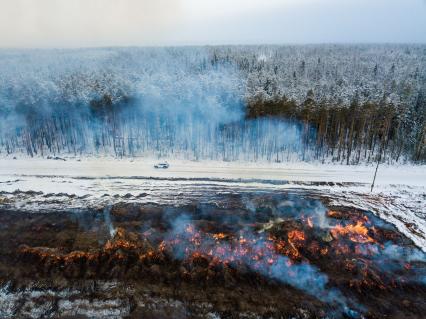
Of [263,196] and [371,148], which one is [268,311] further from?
[371,148]

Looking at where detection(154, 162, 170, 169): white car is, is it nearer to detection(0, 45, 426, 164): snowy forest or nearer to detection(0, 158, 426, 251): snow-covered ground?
detection(0, 158, 426, 251): snow-covered ground

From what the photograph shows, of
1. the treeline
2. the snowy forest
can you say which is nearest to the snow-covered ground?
the snowy forest

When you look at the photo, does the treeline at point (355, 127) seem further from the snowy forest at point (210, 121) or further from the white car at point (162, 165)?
the white car at point (162, 165)

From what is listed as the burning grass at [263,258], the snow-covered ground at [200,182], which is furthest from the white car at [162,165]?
the burning grass at [263,258]

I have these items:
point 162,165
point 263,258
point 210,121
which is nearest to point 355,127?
point 210,121

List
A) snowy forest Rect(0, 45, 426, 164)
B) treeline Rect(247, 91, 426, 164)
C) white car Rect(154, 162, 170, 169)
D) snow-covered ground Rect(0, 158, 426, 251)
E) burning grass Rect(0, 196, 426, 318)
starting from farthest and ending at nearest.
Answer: snowy forest Rect(0, 45, 426, 164), treeline Rect(247, 91, 426, 164), white car Rect(154, 162, 170, 169), snow-covered ground Rect(0, 158, 426, 251), burning grass Rect(0, 196, 426, 318)

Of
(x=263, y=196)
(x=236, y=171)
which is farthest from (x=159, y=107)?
(x=263, y=196)
